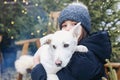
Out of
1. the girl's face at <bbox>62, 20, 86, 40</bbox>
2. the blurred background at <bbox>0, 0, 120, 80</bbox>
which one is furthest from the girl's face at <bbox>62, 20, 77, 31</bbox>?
the blurred background at <bbox>0, 0, 120, 80</bbox>

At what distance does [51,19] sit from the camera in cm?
400

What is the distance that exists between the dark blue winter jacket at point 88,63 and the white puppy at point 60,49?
42 mm

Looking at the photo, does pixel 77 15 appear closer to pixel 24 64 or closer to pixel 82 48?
pixel 82 48

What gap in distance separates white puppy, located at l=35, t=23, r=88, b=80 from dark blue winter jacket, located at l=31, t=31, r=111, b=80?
4cm

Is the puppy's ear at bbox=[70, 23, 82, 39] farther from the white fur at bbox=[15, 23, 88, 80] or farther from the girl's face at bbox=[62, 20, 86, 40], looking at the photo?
the girl's face at bbox=[62, 20, 86, 40]

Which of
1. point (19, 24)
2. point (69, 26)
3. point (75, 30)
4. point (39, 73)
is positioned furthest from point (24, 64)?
point (19, 24)

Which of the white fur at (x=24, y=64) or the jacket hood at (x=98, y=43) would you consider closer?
the jacket hood at (x=98, y=43)

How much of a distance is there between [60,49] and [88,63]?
18 centimetres

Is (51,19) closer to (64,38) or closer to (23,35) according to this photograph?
(23,35)

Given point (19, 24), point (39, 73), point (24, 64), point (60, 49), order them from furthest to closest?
point (19, 24) → point (24, 64) → point (39, 73) → point (60, 49)

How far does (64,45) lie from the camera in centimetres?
168

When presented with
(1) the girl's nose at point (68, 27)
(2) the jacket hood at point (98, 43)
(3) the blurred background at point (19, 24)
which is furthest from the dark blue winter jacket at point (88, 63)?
(3) the blurred background at point (19, 24)

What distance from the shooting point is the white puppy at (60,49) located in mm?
1665

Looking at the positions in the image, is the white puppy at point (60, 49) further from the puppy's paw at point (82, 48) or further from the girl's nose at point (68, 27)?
the girl's nose at point (68, 27)
